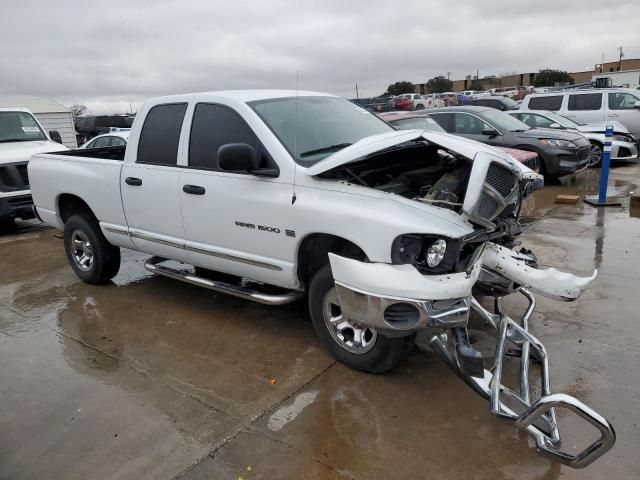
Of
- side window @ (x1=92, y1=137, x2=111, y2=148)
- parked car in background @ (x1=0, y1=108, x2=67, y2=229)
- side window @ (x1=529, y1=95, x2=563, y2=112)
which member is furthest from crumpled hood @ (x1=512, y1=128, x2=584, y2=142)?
side window @ (x1=92, y1=137, x2=111, y2=148)

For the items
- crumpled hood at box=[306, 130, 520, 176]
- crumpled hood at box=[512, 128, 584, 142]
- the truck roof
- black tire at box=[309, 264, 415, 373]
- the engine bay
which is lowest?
black tire at box=[309, 264, 415, 373]

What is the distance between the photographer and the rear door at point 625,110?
15367 millimetres

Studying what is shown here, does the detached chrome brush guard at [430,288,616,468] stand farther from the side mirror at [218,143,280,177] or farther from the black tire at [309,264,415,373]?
the side mirror at [218,143,280,177]

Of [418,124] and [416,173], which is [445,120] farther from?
[416,173]

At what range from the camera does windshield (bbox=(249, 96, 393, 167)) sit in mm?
4211

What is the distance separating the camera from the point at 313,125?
4.49 m

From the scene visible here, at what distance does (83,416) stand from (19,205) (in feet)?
23.1

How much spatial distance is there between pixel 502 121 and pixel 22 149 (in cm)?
952

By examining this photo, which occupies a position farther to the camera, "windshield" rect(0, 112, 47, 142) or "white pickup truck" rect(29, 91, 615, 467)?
"windshield" rect(0, 112, 47, 142)

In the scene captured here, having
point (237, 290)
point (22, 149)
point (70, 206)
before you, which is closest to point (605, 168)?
point (237, 290)

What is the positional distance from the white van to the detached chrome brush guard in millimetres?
13726

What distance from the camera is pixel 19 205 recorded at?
9328mm


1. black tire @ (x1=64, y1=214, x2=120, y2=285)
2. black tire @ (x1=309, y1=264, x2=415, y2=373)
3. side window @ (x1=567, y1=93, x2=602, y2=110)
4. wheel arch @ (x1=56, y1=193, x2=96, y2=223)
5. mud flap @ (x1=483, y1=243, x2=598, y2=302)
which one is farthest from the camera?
side window @ (x1=567, y1=93, x2=602, y2=110)

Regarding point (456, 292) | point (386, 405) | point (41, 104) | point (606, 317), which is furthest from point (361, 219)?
point (41, 104)
